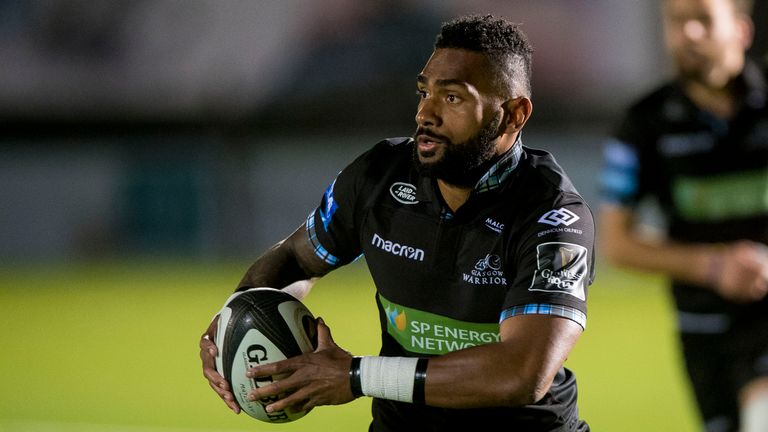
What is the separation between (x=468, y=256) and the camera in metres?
3.94

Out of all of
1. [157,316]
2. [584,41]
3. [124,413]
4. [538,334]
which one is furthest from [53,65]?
[538,334]

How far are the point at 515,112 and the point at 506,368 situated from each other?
0.93 metres

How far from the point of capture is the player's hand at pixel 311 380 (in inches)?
142

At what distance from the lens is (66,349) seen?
10312 mm

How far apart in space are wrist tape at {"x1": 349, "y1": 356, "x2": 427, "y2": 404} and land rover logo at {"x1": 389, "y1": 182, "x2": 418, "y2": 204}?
707 mm

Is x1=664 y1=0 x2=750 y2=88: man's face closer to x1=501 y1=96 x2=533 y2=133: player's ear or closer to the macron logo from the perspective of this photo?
x1=501 y1=96 x2=533 y2=133: player's ear

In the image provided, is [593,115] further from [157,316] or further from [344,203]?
[344,203]

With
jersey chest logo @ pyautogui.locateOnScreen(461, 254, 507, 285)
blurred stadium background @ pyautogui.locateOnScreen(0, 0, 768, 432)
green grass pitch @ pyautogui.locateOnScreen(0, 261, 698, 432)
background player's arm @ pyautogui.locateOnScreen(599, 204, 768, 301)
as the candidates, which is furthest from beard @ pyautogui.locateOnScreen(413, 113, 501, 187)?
blurred stadium background @ pyautogui.locateOnScreen(0, 0, 768, 432)

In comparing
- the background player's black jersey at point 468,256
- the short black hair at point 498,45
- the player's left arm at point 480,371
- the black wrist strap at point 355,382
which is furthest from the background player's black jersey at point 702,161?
the black wrist strap at point 355,382

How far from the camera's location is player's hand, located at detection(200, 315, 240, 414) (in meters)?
3.99

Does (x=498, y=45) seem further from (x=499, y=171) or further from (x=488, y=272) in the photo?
(x=488, y=272)

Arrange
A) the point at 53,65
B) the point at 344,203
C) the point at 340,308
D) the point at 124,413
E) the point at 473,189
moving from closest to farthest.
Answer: the point at 473,189 → the point at 344,203 → the point at 124,413 → the point at 340,308 → the point at 53,65

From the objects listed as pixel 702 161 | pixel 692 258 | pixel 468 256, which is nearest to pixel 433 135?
pixel 468 256

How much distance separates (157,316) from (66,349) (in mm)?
1510
